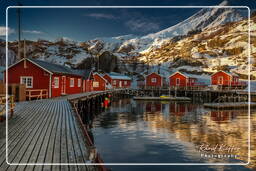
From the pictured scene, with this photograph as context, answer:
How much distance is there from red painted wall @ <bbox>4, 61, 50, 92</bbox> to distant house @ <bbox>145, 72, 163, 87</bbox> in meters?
40.1

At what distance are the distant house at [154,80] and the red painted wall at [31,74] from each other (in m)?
40.1

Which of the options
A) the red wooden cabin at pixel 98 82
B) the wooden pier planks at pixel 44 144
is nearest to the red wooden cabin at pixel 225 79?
the red wooden cabin at pixel 98 82

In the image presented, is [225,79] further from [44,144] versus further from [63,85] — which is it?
[44,144]

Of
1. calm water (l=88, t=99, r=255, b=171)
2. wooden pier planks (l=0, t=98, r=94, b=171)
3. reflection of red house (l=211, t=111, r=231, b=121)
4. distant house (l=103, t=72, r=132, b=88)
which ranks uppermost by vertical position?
distant house (l=103, t=72, r=132, b=88)

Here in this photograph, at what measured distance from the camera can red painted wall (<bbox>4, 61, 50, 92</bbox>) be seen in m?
23.8

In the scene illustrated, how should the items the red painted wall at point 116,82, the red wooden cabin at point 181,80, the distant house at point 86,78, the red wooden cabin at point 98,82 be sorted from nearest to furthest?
1. the distant house at point 86,78
2. the red wooden cabin at point 98,82
3. the red wooden cabin at point 181,80
4. the red painted wall at point 116,82

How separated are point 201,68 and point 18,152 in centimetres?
9650

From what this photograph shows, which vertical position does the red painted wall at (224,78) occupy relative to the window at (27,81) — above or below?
above

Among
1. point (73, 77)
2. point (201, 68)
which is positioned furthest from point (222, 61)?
point (73, 77)

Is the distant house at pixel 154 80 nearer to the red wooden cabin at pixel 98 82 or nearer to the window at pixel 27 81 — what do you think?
the red wooden cabin at pixel 98 82

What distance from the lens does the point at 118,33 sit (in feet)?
29.7

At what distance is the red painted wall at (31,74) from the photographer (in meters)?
23.8

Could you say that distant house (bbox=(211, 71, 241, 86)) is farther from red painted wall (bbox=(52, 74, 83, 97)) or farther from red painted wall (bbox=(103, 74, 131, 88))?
red painted wall (bbox=(52, 74, 83, 97))

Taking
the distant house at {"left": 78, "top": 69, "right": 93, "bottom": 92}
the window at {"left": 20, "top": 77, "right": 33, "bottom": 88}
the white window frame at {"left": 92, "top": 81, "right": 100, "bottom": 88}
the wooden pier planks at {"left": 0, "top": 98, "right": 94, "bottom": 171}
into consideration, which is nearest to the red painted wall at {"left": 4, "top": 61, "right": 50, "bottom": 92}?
the window at {"left": 20, "top": 77, "right": 33, "bottom": 88}
